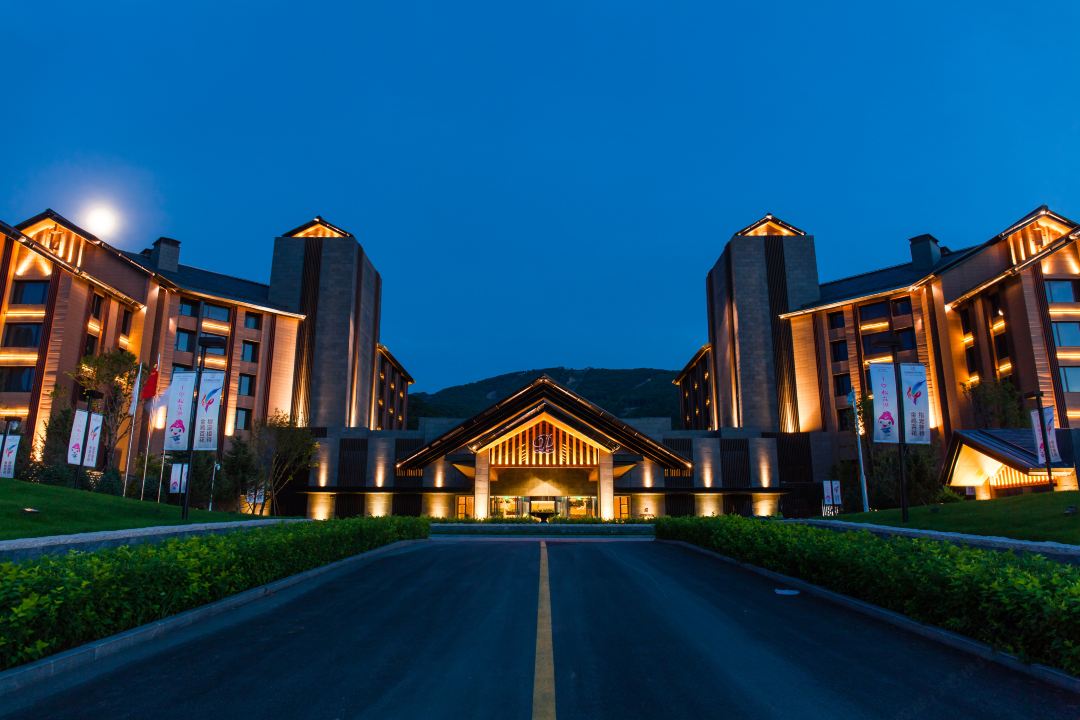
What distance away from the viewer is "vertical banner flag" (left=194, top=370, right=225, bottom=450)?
25.3m

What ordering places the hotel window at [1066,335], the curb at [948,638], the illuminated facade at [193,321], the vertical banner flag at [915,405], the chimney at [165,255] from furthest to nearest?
1. the chimney at [165,255]
2. the hotel window at [1066,335]
3. the illuminated facade at [193,321]
4. the vertical banner flag at [915,405]
5. the curb at [948,638]

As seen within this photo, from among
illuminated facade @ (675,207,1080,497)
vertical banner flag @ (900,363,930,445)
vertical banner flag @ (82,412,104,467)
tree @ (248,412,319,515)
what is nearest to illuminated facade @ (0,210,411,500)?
tree @ (248,412,319,515)

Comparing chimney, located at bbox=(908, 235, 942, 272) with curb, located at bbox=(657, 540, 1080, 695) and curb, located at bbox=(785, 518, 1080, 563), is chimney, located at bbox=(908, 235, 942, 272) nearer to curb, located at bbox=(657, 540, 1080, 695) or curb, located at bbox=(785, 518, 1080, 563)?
curb, located at bbox=(785, 518, 1080, 563)

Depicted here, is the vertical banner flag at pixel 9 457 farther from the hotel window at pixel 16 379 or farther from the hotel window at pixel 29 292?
the hotel window at pixel 29 292

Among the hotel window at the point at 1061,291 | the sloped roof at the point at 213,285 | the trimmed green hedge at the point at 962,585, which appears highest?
the sloped roof at the point at 213,285

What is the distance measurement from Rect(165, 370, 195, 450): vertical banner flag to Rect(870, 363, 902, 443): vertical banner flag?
2564cm

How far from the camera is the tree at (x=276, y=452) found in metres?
50.6

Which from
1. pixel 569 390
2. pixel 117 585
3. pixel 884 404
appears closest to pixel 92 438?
pixel 117 585

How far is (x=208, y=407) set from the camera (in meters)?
26.0

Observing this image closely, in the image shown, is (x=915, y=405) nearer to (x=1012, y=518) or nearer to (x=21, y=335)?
Result: (x=1012, y=518)

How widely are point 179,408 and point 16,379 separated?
1016 inches

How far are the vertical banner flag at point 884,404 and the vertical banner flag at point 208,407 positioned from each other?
79.4 ft

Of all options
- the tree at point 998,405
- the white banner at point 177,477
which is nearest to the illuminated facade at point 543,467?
the white banner at point 177,477

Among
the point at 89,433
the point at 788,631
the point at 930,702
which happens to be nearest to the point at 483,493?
the point at 89,433
